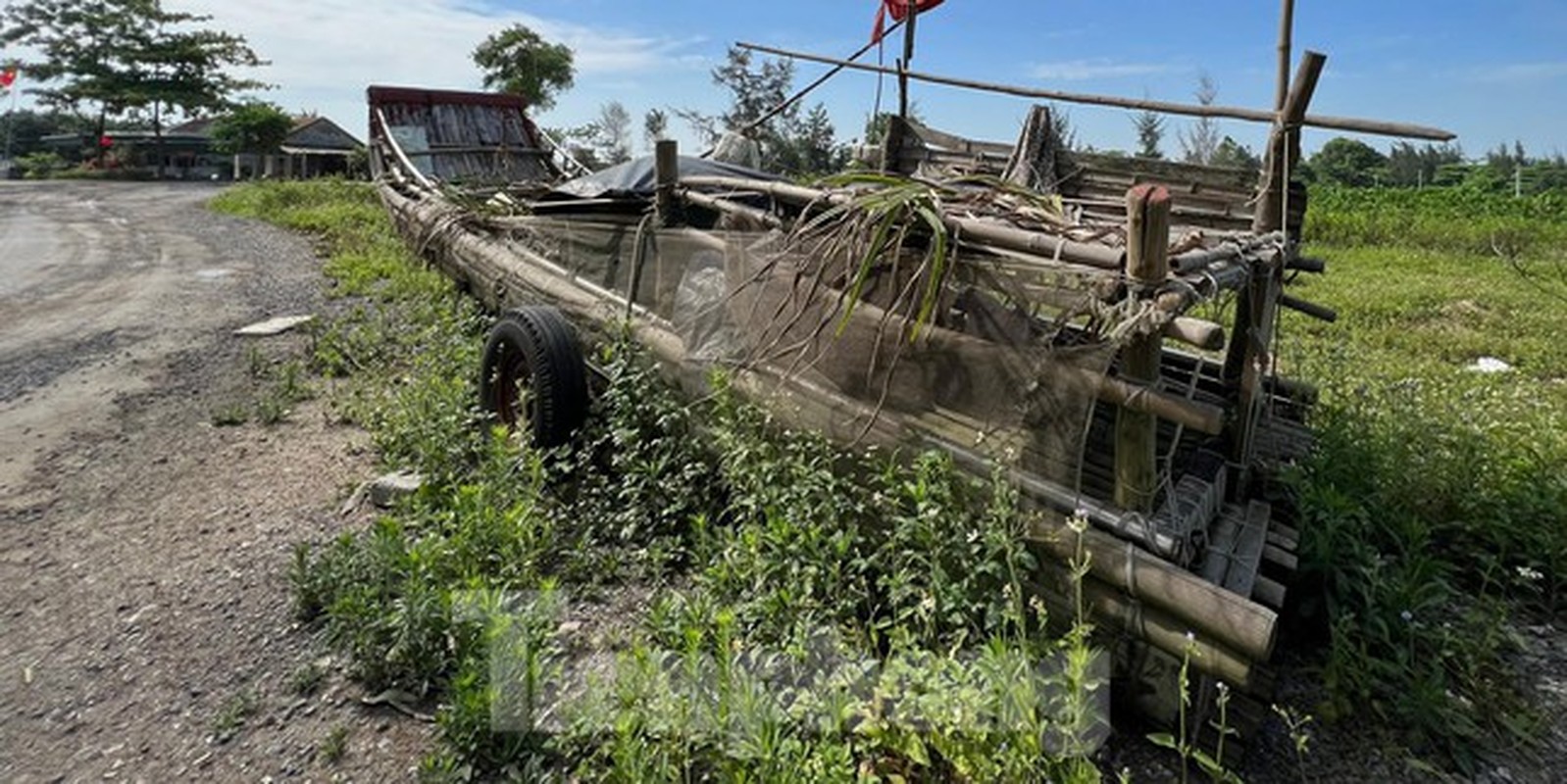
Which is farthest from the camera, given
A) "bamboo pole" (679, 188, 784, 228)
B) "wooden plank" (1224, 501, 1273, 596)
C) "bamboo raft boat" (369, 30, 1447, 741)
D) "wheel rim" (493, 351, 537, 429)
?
"wheel rim" (493, 351, 537, 429)

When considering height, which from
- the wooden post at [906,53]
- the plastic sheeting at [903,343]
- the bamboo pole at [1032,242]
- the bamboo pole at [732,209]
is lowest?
the plastic sheeting at [903,343]

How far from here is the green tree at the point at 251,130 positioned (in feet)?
122

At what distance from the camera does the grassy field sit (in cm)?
251

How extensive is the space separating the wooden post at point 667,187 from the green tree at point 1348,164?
40448 millimetres

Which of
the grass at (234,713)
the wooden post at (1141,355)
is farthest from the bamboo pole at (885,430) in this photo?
the grass at (234,713)

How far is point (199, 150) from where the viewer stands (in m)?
44.8

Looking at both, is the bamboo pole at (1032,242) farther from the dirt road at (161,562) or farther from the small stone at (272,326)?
the small stone at (272,326)

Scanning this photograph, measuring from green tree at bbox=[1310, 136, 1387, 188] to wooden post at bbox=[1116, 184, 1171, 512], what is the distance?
4123 cm

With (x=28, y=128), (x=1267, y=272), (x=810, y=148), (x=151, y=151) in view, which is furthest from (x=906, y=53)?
(x=28, y=128)

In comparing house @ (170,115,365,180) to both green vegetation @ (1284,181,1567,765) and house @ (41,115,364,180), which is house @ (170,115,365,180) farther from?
green vegetation @ (1284,181,1567,765)

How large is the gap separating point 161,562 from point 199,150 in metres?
51.1

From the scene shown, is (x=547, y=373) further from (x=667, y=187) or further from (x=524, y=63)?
(x=524, y=63)

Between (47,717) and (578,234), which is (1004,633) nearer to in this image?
(47,717)

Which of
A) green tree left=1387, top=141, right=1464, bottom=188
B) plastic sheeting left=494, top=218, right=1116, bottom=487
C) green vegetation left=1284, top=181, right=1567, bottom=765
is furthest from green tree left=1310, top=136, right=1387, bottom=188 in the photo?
plastic sheeting left=494, top=218, right=1116, bottom=487
